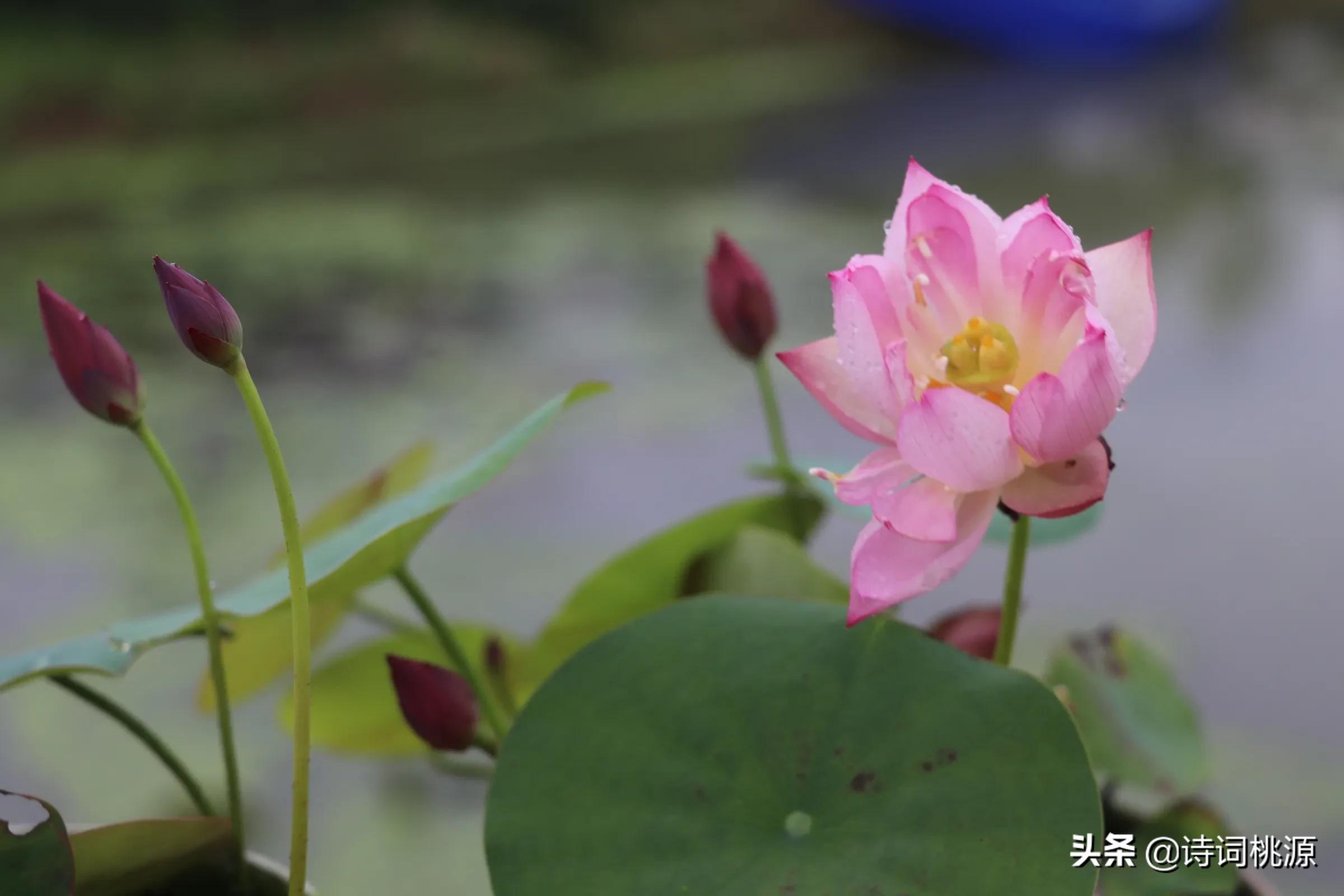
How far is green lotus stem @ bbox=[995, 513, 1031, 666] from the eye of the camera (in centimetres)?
25

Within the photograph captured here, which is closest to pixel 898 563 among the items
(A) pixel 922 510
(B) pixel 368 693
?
(A) pixel 922 510

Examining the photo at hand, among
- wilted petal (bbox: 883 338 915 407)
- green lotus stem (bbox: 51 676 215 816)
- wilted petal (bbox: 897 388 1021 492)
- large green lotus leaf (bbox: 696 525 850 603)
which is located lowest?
green lotus stem (bbox: 51 676 215 816)

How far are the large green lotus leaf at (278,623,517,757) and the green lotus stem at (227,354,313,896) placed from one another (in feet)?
0.51

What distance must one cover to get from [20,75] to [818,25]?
194cm

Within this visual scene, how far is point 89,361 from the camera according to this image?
0.28 metres

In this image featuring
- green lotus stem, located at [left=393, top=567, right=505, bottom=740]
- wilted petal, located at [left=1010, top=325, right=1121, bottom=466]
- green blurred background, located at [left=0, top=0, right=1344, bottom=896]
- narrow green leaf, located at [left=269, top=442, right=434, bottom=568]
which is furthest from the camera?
green blurred background, located at [left=0, top=0, right=1344, bottom=896]

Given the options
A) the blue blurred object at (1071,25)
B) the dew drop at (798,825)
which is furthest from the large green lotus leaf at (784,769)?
the blue blurred object at (1071,25)

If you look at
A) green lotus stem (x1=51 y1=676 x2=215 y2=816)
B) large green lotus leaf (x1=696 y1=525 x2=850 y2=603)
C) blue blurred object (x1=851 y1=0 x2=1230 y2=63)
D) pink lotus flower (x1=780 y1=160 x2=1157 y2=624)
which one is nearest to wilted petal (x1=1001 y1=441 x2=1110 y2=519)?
pink lotus flower (x1=780 y1=160 x2=1157 y2=624)

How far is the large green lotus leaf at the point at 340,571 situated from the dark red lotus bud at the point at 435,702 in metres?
0.03

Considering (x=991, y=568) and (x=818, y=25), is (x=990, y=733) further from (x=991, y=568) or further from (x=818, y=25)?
(x=818, y=25)

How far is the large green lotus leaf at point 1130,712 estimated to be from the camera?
0.36 meters

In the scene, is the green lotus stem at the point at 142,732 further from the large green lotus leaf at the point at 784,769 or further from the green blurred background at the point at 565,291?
the green blurred background at the point at 565,291

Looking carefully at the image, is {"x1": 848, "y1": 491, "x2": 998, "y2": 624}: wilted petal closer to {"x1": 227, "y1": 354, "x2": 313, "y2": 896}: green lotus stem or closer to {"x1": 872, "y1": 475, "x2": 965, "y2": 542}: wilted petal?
{"x1": 872, "y1": 475, "x2": 965, "y2": 542}: wilted petal

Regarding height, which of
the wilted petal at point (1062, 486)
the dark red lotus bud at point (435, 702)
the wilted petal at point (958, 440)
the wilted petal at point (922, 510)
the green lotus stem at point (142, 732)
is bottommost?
the green lotus stem at point (142, 732)
